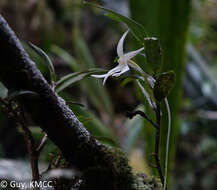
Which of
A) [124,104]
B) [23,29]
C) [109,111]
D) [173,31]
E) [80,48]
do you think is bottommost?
[173,31]

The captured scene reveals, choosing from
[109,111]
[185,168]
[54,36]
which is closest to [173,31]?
Result: [109,111]

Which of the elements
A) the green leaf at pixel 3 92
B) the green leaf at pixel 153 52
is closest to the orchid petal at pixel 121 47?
the green leaf at pixel 153 52

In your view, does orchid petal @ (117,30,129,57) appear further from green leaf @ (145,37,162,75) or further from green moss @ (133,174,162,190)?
green moss @ (133,174,162,190)

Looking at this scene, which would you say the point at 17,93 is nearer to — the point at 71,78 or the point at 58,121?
the point at 58,121

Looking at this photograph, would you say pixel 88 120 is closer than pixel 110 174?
No

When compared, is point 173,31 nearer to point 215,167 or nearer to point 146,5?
point 146,5

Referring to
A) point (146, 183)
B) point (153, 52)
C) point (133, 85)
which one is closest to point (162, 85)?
point (153, 52)
